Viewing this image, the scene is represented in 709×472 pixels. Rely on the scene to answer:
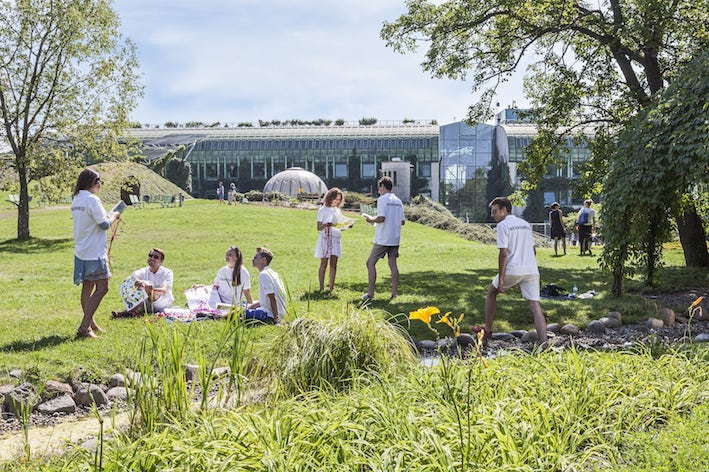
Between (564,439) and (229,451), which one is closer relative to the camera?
(229,451)

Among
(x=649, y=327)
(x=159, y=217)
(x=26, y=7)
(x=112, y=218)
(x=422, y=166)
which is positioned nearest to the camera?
(x=112, y=218)

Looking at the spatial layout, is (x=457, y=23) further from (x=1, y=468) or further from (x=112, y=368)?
(x=1, y=468)

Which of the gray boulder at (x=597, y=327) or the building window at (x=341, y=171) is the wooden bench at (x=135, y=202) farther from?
the building window at (x=341, y=171)

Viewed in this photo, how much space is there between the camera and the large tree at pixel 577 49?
39.5ft

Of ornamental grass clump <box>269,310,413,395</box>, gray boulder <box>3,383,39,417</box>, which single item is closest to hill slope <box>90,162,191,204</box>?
gray boulder <box>3,383,39,417</box>

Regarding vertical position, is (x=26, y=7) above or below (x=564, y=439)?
above

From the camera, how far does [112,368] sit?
18.9 feet

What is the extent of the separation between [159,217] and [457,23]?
15.9 m

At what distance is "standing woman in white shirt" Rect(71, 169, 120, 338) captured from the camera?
6629 mm

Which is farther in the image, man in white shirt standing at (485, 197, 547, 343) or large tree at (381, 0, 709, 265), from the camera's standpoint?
large tree at (381, 0, 709, 265)

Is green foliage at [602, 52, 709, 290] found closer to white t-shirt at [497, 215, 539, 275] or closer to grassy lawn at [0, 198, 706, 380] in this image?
grassy lawn at [0, 198, 706, 380]

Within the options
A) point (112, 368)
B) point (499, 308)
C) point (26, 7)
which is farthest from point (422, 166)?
point (112, 368)

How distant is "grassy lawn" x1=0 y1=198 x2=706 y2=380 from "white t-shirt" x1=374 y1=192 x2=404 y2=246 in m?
0.89

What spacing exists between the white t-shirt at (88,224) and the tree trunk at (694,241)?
35.3 ft
